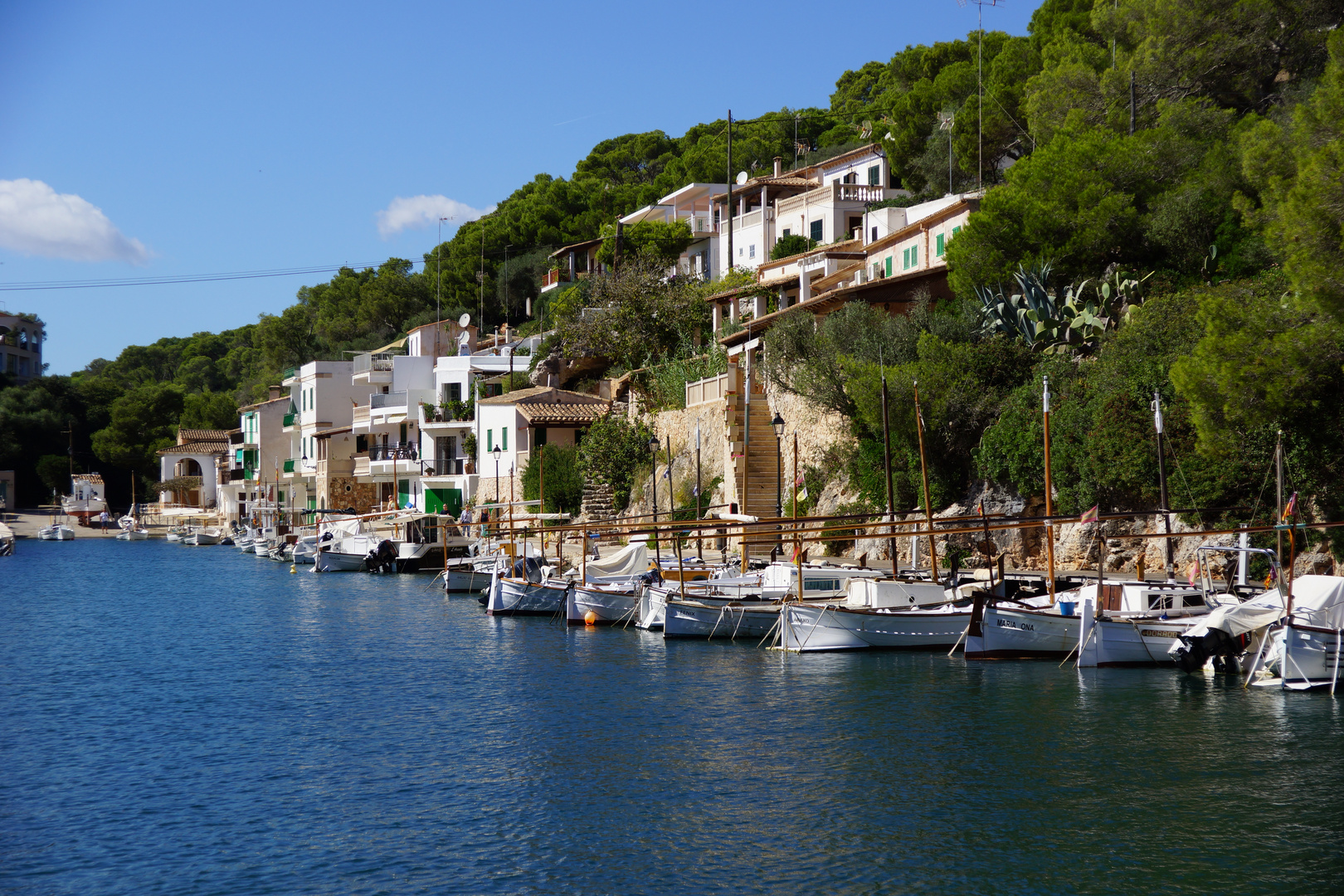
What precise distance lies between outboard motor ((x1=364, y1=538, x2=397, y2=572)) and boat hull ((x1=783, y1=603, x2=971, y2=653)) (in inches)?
1421

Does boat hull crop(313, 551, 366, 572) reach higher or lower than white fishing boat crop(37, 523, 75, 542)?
lower

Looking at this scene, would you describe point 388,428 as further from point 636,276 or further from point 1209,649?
point 1209,649

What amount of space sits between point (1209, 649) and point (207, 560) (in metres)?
65.8

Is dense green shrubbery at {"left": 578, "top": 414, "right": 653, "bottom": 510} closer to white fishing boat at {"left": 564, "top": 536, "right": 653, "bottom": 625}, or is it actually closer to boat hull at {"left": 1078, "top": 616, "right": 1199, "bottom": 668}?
white fishing boat at {"left": 564, "top": 536, "right": 653, "bottom": 625}

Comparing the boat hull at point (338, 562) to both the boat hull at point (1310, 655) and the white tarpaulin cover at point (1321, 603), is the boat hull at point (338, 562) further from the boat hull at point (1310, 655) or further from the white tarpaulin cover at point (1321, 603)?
the white tarpaulin cover at point (1321, 603)

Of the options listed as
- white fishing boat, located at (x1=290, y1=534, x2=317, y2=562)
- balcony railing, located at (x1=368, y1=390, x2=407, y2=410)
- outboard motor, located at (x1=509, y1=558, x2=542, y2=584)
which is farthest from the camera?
balcony railing, located at (x1=368, y1=390, x2=407, y2=410)

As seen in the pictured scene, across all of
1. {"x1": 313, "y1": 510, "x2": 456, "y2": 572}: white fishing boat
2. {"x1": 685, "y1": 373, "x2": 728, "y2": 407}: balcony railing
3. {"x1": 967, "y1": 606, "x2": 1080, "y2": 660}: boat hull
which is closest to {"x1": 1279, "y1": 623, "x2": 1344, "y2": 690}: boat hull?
{"x1": 967, "y1": 606, "x2": 1080, "y2": 660}: boat hull

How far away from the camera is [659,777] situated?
1927cm

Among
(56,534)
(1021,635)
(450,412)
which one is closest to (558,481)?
(450,412)

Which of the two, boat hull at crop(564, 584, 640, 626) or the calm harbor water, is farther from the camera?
boat hull at crop(564, 584, 640, 626)

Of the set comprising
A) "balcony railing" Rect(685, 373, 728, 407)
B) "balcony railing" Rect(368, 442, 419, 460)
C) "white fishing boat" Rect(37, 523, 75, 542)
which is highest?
"balcony railing" Rect(685, 373, 728, 407)

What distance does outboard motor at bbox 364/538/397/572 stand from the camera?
61875 mm

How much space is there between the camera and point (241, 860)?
51.6 ft

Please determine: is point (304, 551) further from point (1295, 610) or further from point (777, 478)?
point (1295, 610)
